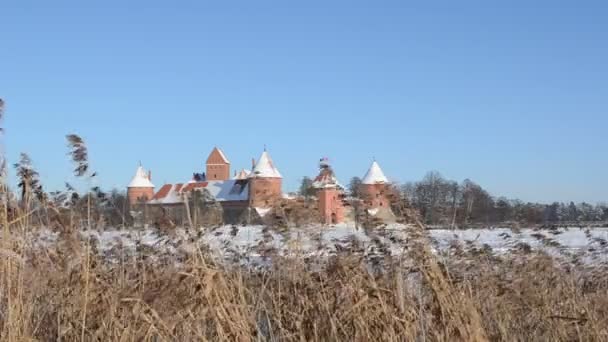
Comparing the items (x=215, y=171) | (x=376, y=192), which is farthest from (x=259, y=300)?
(x=215, y=171)

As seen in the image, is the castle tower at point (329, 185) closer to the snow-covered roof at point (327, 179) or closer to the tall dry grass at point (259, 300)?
the snow-covered roof at point (327, 179)

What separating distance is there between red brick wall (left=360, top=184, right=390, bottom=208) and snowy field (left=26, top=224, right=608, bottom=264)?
6.8 inches

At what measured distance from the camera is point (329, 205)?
5.73 metres

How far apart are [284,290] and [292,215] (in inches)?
19.7

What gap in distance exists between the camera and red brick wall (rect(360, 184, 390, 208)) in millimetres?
4664

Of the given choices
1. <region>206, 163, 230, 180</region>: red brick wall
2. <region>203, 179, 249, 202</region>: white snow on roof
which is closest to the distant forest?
<region>203, 179, 249, 202</region>: white snow on roof

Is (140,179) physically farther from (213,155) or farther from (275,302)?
(275,302)

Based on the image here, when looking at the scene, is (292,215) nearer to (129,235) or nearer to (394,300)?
(394,300)

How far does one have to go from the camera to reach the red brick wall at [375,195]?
4664 mm

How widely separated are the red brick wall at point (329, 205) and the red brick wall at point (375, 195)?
7.1 inches

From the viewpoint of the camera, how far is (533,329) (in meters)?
5.36

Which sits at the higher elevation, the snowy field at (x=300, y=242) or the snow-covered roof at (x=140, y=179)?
the snow-covered roof at (x=140, y=179)

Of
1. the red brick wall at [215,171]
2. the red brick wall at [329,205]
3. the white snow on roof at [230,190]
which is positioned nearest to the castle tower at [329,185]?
the red brick wall at [329,205]

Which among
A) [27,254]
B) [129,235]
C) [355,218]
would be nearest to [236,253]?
[129,235]
